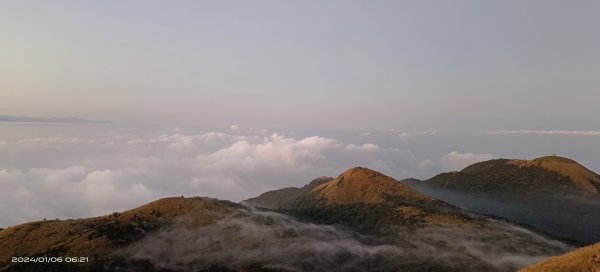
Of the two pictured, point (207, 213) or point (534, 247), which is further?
point (207, 213)

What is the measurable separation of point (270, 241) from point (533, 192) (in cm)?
9764

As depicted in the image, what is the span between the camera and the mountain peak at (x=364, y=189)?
3856 inches

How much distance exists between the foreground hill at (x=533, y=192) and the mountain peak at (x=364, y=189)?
3197 centimetres

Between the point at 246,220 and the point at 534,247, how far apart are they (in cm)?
4915

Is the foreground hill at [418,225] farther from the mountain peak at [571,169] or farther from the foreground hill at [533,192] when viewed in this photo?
the mountain peak at [571,169]

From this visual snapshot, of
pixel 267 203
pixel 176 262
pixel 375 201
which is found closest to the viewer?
pixel 176 262

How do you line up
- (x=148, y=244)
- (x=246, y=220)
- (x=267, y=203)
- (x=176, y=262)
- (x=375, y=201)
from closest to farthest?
(x=176, y=262), (x=148, y=244), (x=246, y=220), (x=375, y=201), (x=267, y=203)

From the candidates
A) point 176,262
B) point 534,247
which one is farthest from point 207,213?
point 534,247

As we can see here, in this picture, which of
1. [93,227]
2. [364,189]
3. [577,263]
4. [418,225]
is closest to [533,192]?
[364,189]

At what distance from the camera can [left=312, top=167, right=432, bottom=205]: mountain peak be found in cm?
9794

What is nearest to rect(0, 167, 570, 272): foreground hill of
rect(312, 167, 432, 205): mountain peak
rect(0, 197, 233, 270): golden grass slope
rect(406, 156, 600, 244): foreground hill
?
rect(0, 197, 233, 270): golden grass slope

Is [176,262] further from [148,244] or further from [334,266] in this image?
[334,266]

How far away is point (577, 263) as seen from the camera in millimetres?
33406

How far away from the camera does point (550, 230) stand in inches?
4038
